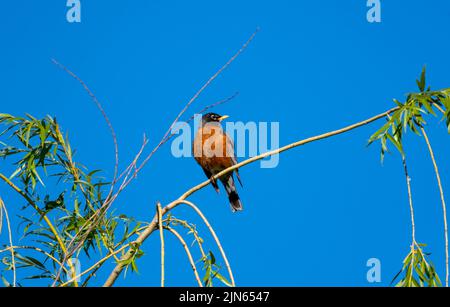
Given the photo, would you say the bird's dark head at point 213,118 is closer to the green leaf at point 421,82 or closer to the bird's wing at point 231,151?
the bird's wing at point 231,151

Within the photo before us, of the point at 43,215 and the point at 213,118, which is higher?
the point at 213,118

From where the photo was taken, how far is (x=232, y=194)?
8.83 metres

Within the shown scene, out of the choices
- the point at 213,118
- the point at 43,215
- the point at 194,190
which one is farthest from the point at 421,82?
the point at 213,118

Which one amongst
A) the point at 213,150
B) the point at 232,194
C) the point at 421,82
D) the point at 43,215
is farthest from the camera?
the point at 232,194

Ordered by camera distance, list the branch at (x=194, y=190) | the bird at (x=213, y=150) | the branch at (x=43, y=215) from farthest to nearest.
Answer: the bird at (x=213, y=150), the branch at (x=43, y=215), the branch at (x=194, y=190)

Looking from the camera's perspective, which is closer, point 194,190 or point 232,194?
point 194,190

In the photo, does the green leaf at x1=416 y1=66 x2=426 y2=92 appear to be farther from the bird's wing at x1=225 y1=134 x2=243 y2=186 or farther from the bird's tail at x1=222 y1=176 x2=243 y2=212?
the bird's tail at x1=222 y1=176 x2=243 y2=212

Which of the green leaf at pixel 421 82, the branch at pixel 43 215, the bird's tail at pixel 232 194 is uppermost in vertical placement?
the bird's tail at pixel 232 194

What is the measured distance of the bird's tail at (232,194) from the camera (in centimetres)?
879

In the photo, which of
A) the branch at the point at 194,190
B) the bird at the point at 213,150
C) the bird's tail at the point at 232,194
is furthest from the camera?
the bird's tail at the point at 232,194

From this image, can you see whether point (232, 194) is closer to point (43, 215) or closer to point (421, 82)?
point (43, 215)

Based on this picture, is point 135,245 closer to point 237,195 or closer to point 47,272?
point 47,272

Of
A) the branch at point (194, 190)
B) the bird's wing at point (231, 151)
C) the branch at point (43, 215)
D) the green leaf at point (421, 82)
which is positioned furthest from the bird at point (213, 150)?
the green leaf at point (421, 82)
